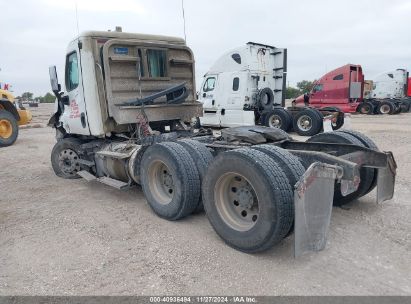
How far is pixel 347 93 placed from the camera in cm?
2042

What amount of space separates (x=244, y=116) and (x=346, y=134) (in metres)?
8.96

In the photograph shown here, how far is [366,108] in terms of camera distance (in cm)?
2291

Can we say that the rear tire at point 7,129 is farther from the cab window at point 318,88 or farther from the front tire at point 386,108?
the front tire at point 386,108

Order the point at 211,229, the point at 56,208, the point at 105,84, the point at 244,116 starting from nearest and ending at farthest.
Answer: the point at 211,229 → the point at 56,208 → the point at 105,84 → the point at 244,116

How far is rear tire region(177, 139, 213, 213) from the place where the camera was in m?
4.30

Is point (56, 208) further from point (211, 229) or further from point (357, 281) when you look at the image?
point (357, 281)

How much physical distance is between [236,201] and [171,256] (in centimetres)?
88

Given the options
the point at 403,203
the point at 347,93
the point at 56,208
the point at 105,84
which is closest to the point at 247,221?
the point at 403,203

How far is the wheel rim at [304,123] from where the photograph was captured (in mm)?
13164

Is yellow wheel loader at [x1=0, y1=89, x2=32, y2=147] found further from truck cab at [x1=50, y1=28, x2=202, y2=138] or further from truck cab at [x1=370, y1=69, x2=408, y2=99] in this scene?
truck cab at [x1=370, y1=69, x2=408, y2=99]

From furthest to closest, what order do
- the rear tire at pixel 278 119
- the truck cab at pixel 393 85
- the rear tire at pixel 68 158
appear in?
the truck cab at pixel 393 85 → the rear tire at pixel 278 119 → the rear tire at pixel 68 158

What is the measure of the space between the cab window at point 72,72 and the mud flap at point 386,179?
478 centimetres

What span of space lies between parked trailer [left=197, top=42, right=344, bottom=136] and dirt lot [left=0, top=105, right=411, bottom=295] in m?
8.26

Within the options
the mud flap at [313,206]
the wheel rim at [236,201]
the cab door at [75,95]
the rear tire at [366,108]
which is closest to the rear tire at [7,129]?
the cab door at [75,95]
